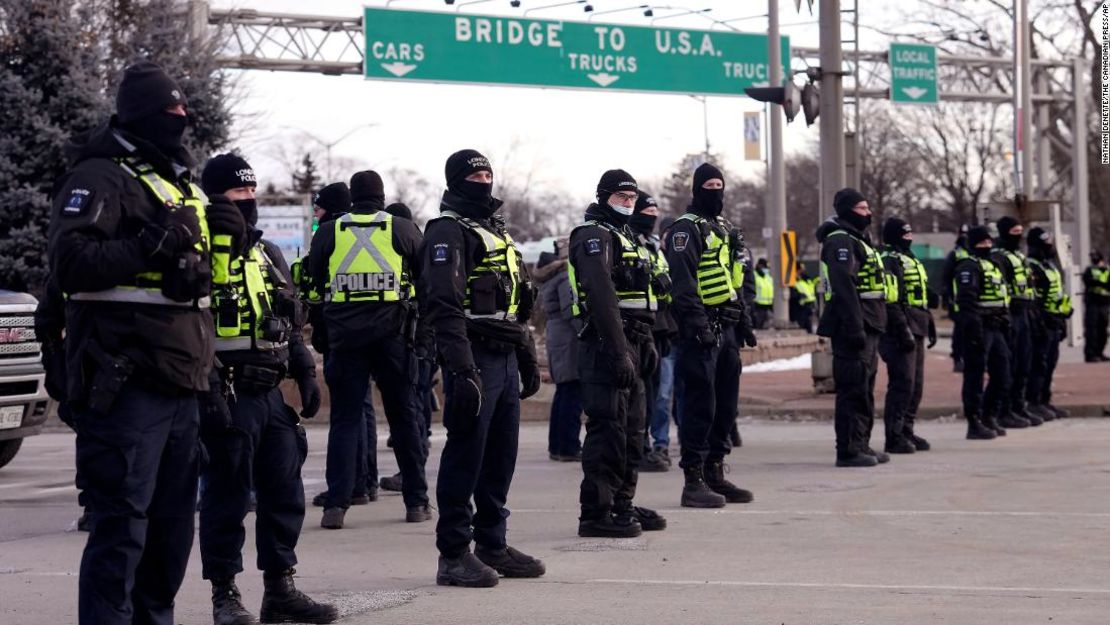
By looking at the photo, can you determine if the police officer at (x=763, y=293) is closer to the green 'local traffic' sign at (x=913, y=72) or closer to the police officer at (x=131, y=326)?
the green 'local traffic' sign at (x=913, y=72)

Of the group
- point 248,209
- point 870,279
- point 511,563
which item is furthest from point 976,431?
point 248,209

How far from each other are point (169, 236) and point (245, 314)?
5.82 ft

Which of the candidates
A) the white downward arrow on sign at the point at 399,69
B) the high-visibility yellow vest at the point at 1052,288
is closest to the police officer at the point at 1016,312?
the high-visibility yellow vest at the point at 1052,288

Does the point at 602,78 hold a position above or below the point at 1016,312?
above

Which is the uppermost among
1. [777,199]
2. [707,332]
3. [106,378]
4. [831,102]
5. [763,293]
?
[831,102]

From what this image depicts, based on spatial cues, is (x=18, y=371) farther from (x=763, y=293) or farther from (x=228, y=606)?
(x=763, y=293)

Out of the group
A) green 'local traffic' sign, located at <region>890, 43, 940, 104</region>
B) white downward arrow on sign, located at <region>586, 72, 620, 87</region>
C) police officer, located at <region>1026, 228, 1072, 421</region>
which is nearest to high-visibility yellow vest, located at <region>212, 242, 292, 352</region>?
police officer, located at <region>1026, 228, 1072, 421</region>

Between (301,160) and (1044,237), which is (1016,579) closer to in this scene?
(1044,237)

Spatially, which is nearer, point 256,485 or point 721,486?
point 256,485

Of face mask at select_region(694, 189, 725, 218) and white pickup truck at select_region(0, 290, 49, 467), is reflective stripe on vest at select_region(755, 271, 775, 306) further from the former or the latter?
face mask at select_region(694, 189, 725, 218)

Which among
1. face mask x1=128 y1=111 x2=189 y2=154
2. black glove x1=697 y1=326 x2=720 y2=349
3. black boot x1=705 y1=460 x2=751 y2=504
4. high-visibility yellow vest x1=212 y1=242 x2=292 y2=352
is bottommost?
black boot x1=705 y1=460 x2=751 y2=504

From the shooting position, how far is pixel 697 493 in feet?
34.8

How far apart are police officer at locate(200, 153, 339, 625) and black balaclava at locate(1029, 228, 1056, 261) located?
1196cm

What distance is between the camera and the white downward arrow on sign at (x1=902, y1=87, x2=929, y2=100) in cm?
3816
